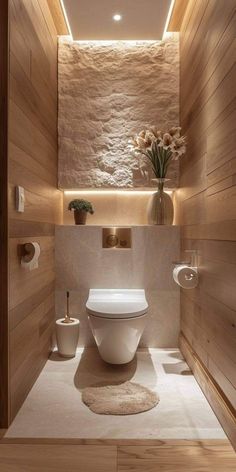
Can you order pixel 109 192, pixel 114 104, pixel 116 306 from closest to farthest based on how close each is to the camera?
pixel 116 306 → pixel 114 104 → pixel 109 192

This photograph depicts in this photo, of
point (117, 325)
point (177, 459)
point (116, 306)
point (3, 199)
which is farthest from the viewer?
point (116, 306)

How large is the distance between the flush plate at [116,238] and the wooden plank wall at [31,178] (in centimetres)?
40

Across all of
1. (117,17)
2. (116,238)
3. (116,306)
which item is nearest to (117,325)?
(116,306)

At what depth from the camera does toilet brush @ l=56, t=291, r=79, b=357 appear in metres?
2.17

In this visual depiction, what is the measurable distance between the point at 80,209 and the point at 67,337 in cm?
94

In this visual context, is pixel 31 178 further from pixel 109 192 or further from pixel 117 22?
pixel 117 22

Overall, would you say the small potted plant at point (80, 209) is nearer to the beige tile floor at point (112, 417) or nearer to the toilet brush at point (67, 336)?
the toilet brush at point (67, 336)

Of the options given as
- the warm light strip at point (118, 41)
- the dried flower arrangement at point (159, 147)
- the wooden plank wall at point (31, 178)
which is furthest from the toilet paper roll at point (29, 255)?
the warm light strip at point (118, 41)

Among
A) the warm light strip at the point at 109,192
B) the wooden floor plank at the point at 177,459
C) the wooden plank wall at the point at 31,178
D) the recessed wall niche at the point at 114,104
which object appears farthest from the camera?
the warm light strip at the point at 109,192

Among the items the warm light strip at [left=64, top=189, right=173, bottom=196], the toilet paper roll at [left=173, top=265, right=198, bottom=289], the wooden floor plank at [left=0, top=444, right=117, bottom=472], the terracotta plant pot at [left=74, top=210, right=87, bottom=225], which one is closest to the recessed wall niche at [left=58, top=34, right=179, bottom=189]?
the warm light strip at [left=64, top=189, right=173, bottom=196]

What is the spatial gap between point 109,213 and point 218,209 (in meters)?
1.26

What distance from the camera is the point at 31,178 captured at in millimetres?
1756

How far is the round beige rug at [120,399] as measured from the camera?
1.56 meters

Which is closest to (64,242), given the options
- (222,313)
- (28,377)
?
(28,377)
